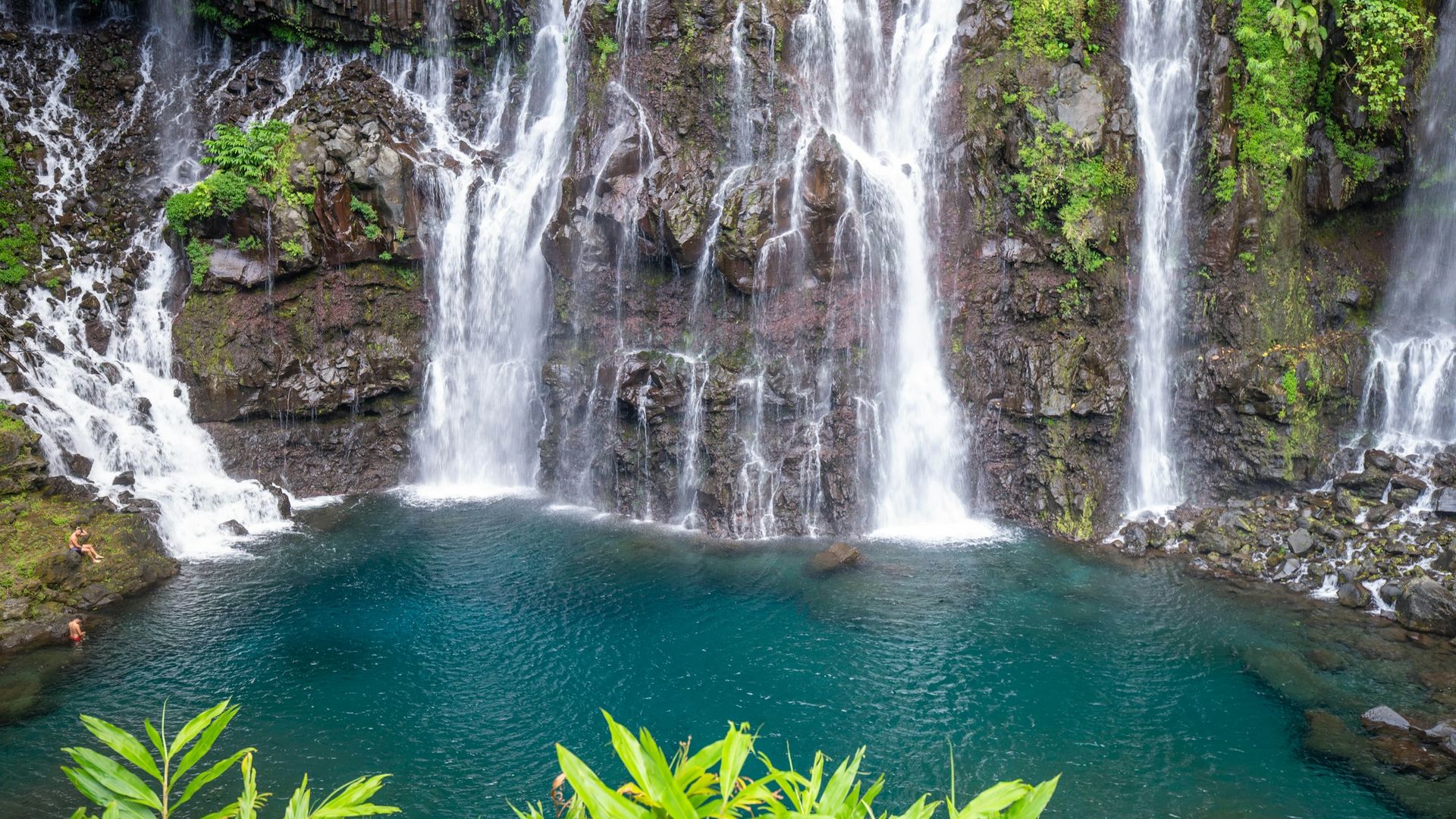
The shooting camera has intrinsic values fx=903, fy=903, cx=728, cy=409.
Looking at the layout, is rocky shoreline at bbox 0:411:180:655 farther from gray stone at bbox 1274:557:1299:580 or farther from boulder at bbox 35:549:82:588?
gray stone at bbox 1274:557:1299:580

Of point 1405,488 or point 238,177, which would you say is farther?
point 238,177

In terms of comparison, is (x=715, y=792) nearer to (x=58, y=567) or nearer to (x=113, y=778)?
(x=113, y=778)

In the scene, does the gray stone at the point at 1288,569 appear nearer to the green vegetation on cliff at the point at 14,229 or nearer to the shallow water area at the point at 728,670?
the shallow water area at the point at 728,670

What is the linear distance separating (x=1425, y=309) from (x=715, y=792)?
2273cm

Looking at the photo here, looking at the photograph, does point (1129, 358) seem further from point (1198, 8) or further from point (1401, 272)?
point (1198, 8)

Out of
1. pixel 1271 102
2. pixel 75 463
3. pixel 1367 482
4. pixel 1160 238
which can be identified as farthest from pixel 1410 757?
pixel 75 463

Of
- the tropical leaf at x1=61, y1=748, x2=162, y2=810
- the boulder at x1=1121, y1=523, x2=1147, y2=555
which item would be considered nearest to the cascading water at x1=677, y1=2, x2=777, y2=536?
the boulder at x1=1121, y1=523, x2=1147, y2=555

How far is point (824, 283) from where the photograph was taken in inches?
809

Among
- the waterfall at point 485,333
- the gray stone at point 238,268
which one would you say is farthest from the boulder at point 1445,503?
Result: the gray stone at point 238,268

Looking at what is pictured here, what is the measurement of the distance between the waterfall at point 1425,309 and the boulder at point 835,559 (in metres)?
11.2

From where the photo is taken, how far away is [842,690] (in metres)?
Answer: 13.2

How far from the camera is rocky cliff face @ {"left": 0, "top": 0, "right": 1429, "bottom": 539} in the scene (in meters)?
19.2

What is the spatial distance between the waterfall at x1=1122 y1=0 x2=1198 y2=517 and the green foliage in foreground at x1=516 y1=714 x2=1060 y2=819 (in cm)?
1919

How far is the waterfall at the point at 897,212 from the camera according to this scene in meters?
20.6
